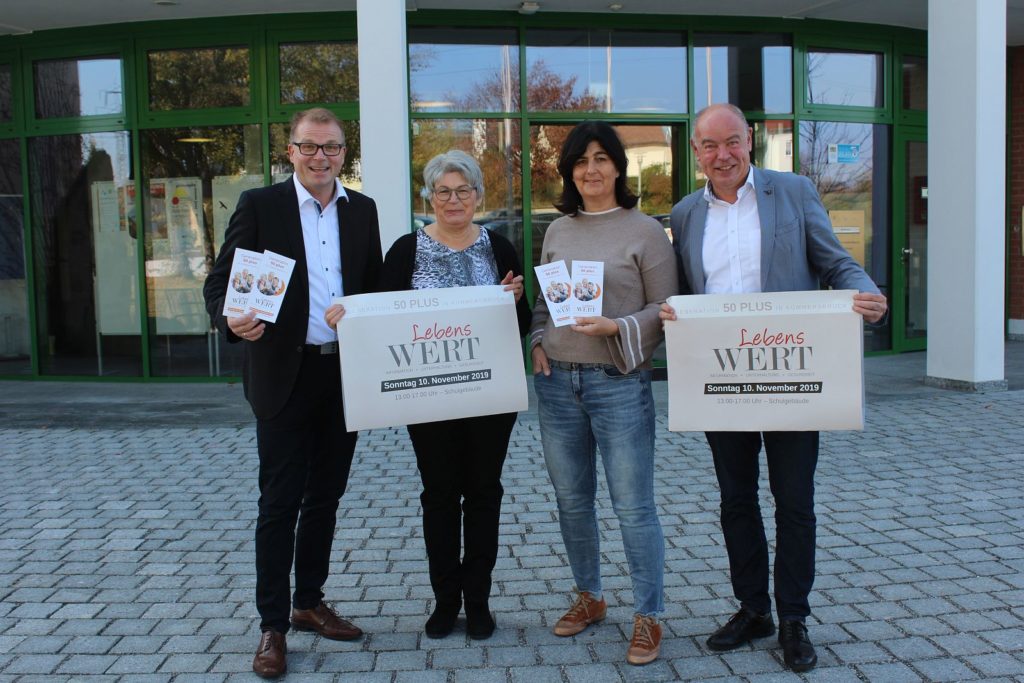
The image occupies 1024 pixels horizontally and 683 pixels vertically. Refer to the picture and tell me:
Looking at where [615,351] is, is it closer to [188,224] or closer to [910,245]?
[188,224]

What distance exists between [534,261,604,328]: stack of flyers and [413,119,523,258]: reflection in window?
265 inches

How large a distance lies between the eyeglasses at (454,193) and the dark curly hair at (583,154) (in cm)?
34

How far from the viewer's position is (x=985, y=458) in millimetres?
6328

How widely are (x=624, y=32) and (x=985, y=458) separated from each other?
6.12m

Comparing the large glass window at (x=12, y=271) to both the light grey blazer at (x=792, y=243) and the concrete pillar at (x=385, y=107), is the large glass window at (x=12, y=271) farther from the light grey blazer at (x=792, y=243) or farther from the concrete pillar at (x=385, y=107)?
the light grey blazer at (x=792, y=243)

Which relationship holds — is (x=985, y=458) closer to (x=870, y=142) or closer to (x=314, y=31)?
(x=870, y=142)

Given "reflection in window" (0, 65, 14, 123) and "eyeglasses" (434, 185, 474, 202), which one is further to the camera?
"reflection in window" (0, 65, 14, 123)

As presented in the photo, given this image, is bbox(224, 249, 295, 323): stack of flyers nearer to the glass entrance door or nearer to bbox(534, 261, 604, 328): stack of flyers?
bbox(534, 261, 604, 328): stack of flyers

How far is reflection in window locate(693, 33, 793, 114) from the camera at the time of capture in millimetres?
10383

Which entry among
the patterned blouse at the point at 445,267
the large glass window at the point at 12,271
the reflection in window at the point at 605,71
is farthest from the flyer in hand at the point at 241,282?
the large glass window at the point at 12,271

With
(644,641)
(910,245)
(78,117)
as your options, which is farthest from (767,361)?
(78,117)

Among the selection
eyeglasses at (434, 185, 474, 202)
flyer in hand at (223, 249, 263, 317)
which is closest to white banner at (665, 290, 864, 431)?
eyeglasses at (434, 185, 474, 202)

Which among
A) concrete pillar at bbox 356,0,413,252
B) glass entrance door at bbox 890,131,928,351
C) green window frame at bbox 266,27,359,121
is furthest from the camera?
glass entrance door at bbox 890,131,928,351

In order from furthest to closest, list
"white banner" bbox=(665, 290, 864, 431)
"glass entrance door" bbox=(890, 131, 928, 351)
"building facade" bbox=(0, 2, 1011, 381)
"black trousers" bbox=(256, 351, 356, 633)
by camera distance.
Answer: "glass entrance door" bbox=(890, 131, 928, 351) < "building facade" bbox=(0, 2, 1011, 381) < "black trousers" bbox=(256, 351, 356, 633) < "white banner" bbox=(665, 290, 864, 431)
